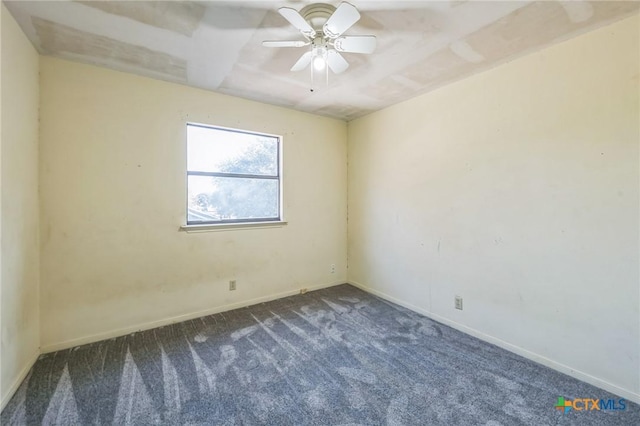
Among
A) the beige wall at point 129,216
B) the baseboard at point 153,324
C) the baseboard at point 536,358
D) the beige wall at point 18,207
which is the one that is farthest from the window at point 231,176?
the baseboard at point 536,358

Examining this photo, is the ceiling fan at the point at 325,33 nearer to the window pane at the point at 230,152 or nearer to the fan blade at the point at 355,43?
the fan blade at the point at 355,43

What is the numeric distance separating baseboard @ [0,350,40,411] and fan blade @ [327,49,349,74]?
311cm

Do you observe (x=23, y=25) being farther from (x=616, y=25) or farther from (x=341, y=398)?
(x=616, y=25)

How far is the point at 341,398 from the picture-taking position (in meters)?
1.82

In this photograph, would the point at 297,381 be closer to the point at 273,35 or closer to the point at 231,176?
the point at 231,176

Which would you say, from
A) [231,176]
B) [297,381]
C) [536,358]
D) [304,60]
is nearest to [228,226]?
[231,176]

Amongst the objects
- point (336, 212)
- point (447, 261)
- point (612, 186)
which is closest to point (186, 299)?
point (336, 212)

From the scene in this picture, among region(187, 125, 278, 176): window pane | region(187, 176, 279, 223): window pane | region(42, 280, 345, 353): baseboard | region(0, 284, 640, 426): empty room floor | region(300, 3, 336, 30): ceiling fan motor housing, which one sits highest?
region(300, 3, 336, 30): ceiling fan motor housing

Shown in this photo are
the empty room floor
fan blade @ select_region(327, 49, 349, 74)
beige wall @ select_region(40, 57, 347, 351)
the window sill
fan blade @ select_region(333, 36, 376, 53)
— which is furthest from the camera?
the window sill

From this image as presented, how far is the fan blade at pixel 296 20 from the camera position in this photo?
155cm

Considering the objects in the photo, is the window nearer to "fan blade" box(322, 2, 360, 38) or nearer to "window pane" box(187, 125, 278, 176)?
"window pane" box(187, 125, 278, 176)

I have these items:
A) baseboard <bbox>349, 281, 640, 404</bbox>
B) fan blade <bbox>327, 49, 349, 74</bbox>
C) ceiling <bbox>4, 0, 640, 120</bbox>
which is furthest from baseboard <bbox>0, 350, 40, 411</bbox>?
baseboard <bbox>349, 281, 640, 404</bbox>

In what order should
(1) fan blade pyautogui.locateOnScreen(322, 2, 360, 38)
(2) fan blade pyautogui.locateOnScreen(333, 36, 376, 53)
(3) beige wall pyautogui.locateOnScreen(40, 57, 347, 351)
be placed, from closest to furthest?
(1) fan blade pyautogui.locateOnScreen(322, 2, 360, 38)
(2) fan blade pyautogui.locateOnScreen(333, 36, 376, 53)
(3) beige wall pyautogui.locateOnScreen(40, 57, 347, 351)

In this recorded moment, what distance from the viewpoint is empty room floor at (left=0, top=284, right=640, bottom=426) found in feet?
5.49
